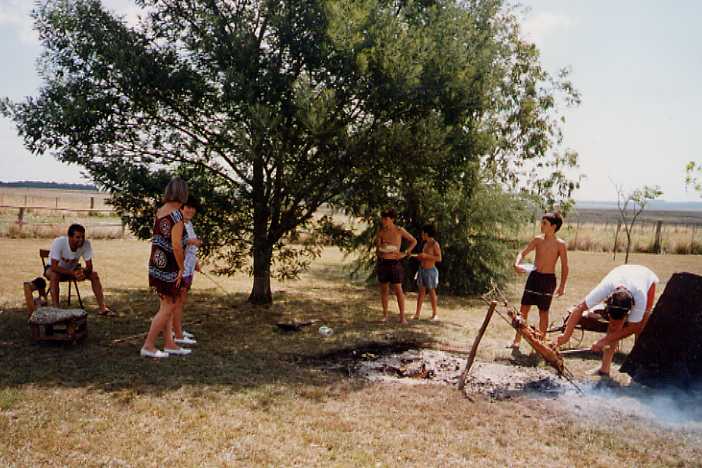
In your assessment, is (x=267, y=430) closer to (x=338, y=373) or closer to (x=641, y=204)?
(x=338, y=373)

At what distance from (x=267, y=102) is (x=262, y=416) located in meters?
4.99

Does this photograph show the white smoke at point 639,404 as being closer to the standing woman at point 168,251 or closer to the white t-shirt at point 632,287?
the white t-shirt at point 632,287

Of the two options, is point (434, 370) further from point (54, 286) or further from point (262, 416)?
point (54, 286)

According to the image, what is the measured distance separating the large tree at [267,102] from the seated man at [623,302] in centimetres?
325

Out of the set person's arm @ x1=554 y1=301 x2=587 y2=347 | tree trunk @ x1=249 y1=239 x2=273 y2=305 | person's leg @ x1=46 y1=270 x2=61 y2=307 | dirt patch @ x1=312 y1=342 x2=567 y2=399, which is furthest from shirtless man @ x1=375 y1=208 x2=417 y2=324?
person's leg @ x1=46 y1=270 x2=61 y2=307

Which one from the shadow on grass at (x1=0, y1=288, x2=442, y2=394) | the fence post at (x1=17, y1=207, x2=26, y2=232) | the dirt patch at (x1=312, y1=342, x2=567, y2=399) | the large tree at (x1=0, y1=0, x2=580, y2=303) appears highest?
the large tree at (x1=0, y1=0, x2=580, y2=303)

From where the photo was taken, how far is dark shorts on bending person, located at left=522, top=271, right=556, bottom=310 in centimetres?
735

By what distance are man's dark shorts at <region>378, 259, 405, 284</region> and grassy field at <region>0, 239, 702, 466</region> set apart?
1.27m

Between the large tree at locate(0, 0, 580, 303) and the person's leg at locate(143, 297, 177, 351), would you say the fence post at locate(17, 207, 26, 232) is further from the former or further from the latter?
the person's leg at locate(143, 297, 177, 351)

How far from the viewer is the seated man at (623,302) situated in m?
5.93

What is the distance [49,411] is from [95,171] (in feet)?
16.1

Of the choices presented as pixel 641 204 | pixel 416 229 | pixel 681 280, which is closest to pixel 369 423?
pixel 681 280

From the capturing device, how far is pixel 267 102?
27.0 feet

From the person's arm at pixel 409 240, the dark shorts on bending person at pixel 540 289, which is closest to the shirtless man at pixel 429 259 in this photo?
the person's arm at pixel 409 240
